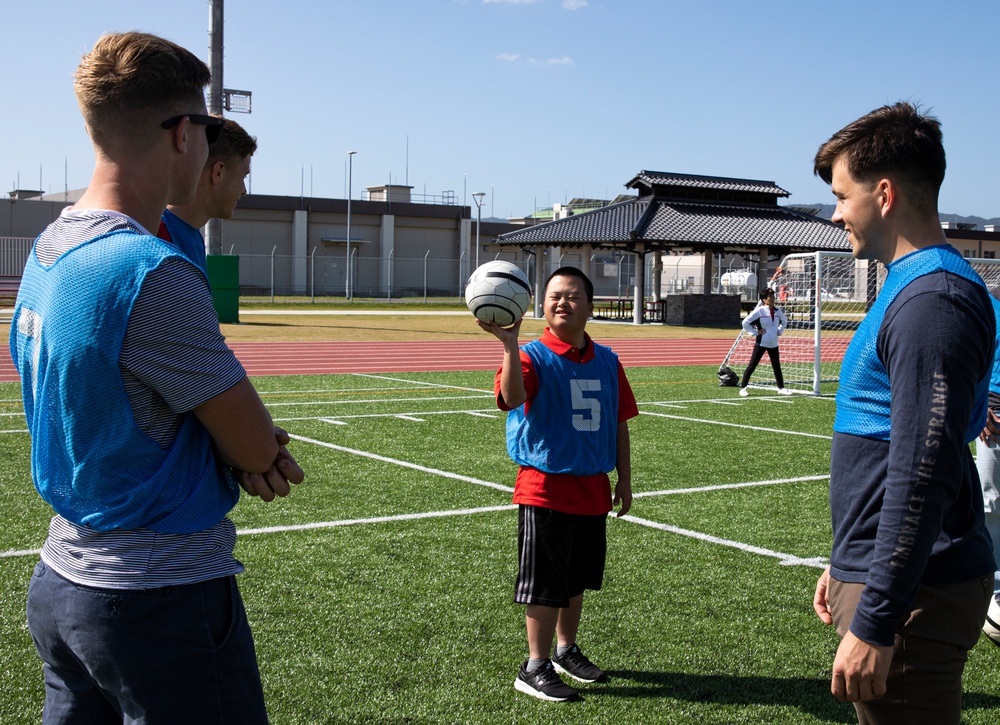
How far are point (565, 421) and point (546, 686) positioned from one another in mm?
1106

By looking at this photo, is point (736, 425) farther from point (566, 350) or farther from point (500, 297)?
point (500, 297)

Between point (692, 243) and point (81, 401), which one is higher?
point (692, 243)

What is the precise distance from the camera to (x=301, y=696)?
4254 mm

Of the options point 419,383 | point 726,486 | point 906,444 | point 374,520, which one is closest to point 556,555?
point 906,444

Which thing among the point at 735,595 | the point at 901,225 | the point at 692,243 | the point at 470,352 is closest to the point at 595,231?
the point at 692,243

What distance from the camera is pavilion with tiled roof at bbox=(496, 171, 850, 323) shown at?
38438 millimetres

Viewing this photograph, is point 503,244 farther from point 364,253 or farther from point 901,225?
point 901,225

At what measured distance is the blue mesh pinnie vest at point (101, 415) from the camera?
1950mm

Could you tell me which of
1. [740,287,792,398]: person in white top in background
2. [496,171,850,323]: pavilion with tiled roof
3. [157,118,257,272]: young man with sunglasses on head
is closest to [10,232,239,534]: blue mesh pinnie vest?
[157,118,257,272]: young man with sunglasses on head

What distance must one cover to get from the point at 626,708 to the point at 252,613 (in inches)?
79.4

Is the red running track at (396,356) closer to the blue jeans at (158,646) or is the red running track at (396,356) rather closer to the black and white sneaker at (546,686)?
the black and white sneaker at (546,686)

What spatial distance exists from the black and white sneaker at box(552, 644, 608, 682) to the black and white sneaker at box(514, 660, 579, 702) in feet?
0.49

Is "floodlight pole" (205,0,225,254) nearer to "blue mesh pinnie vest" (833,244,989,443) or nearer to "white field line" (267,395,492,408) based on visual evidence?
"white field line" (267,395,492,408)

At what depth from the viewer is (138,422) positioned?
200 centimetres
